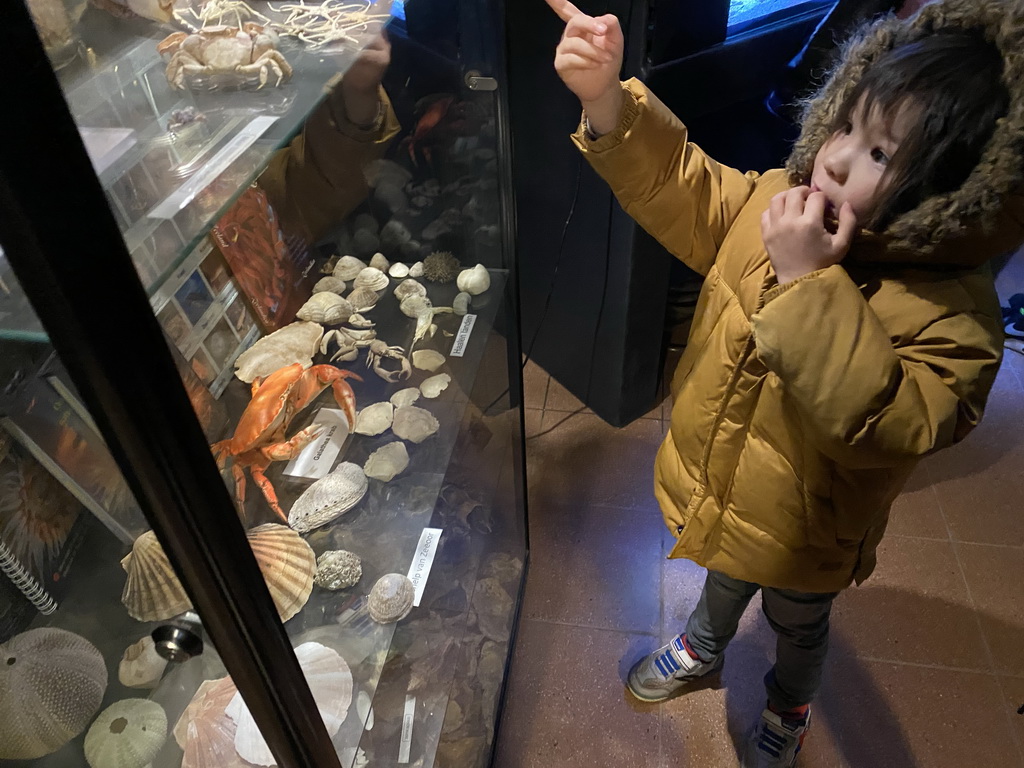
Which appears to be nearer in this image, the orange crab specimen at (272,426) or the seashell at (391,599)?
the orange crab specimen at (272,426)

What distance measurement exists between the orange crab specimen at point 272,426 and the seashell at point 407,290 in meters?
0.24

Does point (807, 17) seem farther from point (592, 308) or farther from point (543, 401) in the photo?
point (543, 401)

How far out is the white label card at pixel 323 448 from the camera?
84cm

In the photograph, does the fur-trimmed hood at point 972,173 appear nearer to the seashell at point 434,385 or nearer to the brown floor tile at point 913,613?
the seashell at point 434,385

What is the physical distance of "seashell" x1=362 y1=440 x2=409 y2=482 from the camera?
37.3 inches

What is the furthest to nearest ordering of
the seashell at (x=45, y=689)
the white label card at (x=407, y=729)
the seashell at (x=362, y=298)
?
the seashell at (x=362, y=298) < the white label card at (x=407, y=729) < the seashell at (x=45, y=689)

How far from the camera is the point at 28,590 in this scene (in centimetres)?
60

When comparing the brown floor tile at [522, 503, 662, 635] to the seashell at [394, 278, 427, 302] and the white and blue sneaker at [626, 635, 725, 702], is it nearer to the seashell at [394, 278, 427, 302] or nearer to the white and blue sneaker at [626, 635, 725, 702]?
the white and blue sneaker at [626, 635, 725, 702]

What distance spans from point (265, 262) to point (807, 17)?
1.37m

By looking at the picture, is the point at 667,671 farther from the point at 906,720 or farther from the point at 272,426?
the point at 272,426

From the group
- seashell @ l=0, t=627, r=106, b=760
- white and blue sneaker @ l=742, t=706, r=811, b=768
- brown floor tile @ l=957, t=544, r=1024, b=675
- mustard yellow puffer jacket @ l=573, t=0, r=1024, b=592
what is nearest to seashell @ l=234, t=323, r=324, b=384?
seashell @ l=0, t=627, r=106, b=760

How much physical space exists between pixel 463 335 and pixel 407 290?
0.39 feet

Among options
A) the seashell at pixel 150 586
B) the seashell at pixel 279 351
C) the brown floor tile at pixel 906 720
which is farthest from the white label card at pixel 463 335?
the brown floor tile at pixel 906 720

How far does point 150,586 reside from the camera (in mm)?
538
